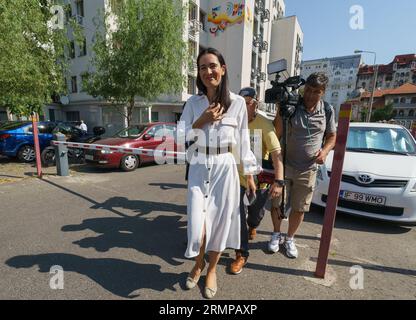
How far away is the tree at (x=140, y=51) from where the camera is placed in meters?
9.30

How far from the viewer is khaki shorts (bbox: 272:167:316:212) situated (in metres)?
2.62

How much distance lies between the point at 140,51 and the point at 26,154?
5544 millimetres

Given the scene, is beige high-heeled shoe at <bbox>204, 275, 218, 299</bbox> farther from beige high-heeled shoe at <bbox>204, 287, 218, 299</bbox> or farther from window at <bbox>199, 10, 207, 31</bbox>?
window at <bbox>199, 10, 207, 31</bbox>

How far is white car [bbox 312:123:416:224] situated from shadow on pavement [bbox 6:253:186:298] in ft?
9.02

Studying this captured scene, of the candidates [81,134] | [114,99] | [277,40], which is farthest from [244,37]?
[81,134]

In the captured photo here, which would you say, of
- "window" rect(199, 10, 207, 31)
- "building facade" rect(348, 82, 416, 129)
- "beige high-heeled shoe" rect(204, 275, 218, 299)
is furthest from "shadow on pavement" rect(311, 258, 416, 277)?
"building facade" rect(348, 82, 416, 129)

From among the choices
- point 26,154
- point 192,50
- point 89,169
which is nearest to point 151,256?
point 89,169

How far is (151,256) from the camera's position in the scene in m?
2.77

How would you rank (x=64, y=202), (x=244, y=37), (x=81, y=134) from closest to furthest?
1. (x=64, y=202)
2. (x=81, y=134)
3. (x=244, y=37)
